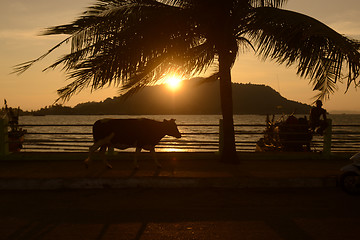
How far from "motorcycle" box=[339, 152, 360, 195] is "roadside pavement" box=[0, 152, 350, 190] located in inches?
19.8

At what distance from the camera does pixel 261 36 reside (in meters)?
9.19

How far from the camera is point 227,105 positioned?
10.5 m

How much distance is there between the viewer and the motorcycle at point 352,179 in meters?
7.17

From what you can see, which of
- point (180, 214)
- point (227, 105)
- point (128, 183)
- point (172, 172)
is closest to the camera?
point (180, 214)

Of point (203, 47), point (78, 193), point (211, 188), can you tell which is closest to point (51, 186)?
point (78, 193)

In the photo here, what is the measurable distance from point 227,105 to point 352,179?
13.9 ft

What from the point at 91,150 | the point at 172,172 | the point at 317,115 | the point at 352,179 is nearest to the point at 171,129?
the point at 172,172

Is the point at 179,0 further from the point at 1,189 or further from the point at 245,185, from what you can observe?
the point at 1,189

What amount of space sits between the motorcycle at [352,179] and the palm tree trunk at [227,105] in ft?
11.9

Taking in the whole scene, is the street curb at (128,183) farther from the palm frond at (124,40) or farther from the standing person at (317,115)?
the standing person at (317,115)

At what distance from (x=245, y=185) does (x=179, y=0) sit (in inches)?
216

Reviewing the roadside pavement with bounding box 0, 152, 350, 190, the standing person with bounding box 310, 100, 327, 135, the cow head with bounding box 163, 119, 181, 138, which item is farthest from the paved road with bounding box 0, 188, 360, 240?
the standing person with bounding box 310, 100, 327, 135

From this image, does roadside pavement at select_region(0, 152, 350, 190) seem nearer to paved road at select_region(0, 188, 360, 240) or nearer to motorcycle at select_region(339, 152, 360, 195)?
paved road at select_region(0, 188, 360, 240)

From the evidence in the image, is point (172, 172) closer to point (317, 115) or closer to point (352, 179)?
point (352, 179)
